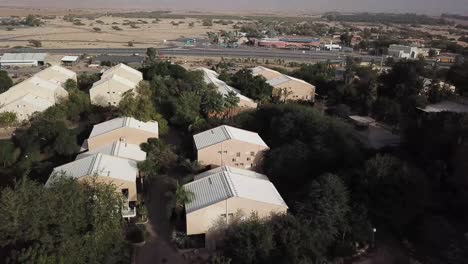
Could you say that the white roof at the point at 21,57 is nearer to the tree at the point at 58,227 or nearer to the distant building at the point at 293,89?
the distant building at the point at 293,89

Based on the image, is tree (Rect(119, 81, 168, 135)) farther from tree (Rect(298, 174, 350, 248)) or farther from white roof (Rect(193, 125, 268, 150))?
A: tree (Rect(298, 174, 350, 248))

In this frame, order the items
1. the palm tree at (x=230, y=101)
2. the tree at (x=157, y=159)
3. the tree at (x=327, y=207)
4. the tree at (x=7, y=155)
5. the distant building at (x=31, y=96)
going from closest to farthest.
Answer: the tree at (x=327, y=207)
the tree at (x=157, y=159)
the tree at (x=7, y=155)
the distant building at (x=31, y=96)
the palm tree at (x=230, y=101)

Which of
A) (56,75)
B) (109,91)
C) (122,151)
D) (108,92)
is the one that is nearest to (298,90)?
(109,91)

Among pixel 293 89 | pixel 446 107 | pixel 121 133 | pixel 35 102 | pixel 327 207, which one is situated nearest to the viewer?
pixel 327 207

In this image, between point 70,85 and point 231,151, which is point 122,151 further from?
point 70,85

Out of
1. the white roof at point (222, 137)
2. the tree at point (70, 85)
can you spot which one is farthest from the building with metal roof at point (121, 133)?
the tree at point (70, 85)
